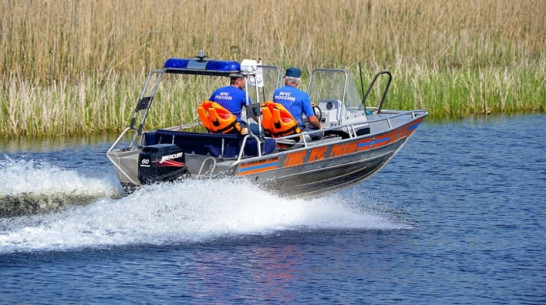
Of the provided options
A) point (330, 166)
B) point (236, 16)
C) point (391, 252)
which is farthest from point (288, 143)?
point (236, 16)

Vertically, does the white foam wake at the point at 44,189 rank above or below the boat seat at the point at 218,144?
below

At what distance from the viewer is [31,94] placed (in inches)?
670

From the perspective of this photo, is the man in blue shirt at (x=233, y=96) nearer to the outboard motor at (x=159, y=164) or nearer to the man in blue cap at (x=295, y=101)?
the man in blue cap at (x=295, y=101)

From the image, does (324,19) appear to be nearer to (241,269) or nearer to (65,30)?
(65,30)

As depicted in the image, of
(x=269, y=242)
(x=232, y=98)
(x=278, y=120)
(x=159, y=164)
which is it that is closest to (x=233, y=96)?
(x=232, y=98)

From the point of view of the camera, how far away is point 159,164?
1156cm

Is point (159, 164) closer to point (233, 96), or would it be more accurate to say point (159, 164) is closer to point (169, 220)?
point (169, 220)

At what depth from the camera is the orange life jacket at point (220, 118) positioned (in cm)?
1227

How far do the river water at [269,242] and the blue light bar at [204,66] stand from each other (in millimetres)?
1317

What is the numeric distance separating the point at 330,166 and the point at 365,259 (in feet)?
8.22

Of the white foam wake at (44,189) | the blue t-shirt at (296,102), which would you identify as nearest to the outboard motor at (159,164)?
the white foam wake at (44,189)

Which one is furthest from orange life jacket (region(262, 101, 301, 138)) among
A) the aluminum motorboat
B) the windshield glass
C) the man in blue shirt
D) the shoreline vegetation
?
the shoreline vegetation

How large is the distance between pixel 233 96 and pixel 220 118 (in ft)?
0.98

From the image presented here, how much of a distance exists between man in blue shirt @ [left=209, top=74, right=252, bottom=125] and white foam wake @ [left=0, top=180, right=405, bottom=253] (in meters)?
1.04
